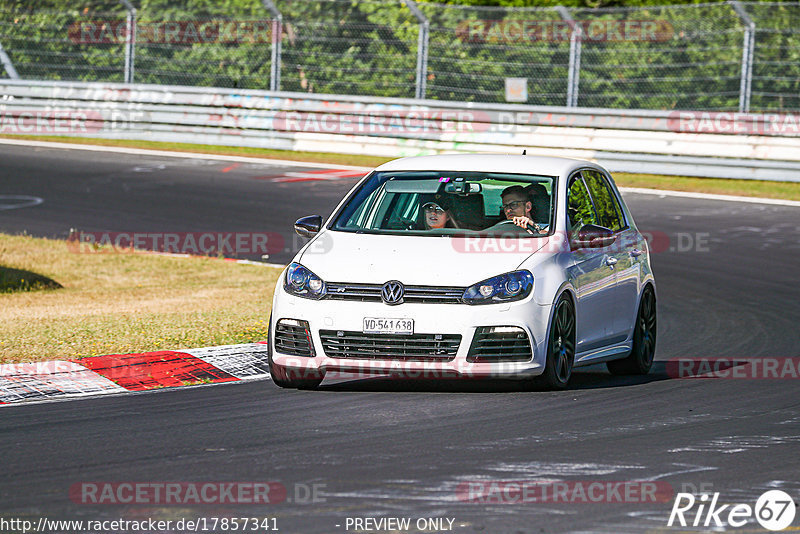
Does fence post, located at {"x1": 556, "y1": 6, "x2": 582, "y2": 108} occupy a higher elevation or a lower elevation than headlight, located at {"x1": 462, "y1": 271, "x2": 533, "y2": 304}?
higher

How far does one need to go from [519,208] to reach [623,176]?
15.5 meters

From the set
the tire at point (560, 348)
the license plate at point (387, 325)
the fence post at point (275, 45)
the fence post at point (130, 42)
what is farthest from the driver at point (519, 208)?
the fence post at point (130, 42)

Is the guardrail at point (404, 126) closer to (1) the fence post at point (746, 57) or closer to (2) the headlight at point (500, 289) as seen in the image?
(1) the fence post at point (746, 57)

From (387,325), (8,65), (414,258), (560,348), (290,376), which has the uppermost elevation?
(8,65)

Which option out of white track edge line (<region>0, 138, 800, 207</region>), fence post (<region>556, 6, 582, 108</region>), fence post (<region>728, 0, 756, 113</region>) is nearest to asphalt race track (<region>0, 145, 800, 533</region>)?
white track edge line (<region>0, 138, 800, 207</region>)

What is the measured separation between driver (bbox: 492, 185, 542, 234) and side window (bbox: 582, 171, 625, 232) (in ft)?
2.51

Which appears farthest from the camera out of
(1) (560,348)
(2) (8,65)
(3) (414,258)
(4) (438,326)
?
(2) (8,65)

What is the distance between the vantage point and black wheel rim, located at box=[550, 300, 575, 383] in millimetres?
9008

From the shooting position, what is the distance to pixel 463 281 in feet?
28.6

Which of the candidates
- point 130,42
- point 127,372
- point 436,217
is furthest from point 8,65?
point 436,217

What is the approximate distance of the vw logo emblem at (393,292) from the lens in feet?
28.5

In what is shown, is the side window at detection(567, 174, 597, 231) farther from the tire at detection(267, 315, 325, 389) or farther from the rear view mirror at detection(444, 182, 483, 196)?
the tire at detection(267, 315, 325, 389)

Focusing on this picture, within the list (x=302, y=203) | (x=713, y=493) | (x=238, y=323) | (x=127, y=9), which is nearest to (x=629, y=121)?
(x=302, y=203)

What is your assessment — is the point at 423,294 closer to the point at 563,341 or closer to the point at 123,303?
the point at 563,341
